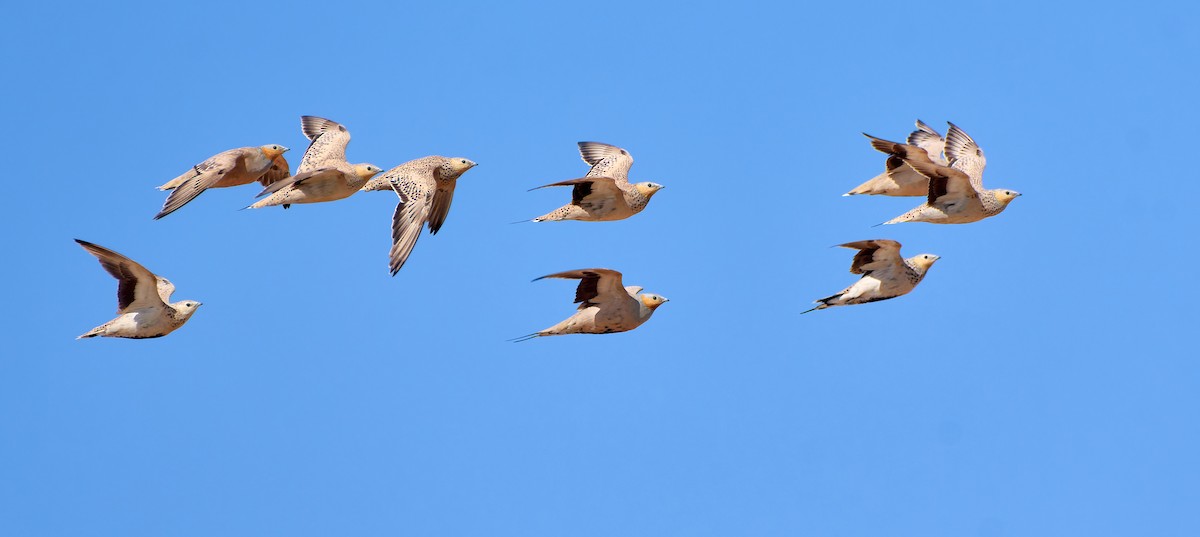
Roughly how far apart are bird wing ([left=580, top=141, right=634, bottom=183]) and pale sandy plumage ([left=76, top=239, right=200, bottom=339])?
29.8ft

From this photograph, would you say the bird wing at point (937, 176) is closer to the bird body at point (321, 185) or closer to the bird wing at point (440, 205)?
the bird wing at point (440, 205)

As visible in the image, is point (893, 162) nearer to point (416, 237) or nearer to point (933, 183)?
point (933, 183)

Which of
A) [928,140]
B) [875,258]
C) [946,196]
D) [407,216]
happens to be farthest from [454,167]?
[928,140]

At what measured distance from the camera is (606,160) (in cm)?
3222

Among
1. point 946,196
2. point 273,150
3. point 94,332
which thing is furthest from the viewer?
point 273,150

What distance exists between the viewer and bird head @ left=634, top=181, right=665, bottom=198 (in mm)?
28391

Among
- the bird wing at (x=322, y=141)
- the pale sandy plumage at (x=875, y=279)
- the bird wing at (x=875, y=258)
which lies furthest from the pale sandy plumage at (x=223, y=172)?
the bird wing at (x=875, y=258)

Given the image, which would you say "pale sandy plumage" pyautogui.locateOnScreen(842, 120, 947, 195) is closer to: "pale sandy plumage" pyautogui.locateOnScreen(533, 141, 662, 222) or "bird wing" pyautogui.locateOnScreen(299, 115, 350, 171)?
"pale sandy plumage" pyautogui.locateOnScreen(533, 141, 662, 222)

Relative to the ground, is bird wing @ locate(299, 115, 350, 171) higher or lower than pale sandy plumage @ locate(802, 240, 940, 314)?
higher

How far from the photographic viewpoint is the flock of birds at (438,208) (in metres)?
25.1

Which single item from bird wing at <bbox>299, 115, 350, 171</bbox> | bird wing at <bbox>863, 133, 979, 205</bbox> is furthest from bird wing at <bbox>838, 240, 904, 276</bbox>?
bird wing at <bbox>299, 115, 350, 171</bbox>

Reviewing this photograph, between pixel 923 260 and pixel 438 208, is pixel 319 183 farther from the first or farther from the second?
pixel 923 260

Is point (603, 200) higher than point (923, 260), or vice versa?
point (603, 200)

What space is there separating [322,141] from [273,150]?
191cm
